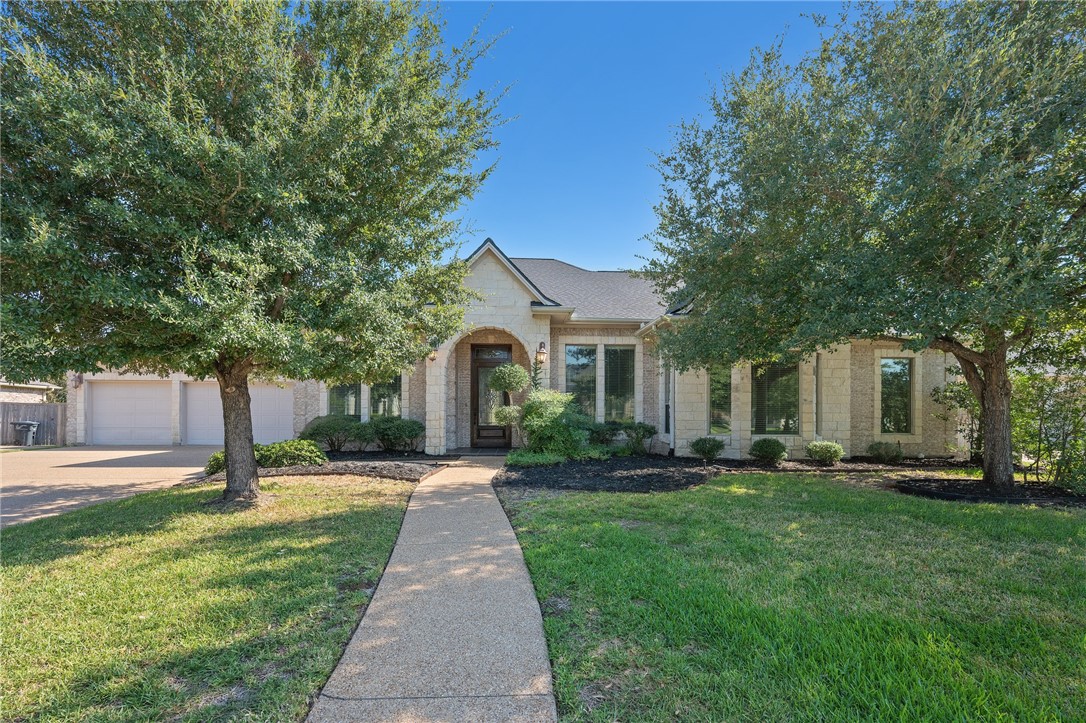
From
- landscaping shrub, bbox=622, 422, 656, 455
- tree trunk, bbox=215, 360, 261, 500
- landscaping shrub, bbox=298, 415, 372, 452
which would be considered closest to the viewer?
tree trunk, bbox=215, 360, 261, 500

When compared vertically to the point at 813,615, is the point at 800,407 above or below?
above

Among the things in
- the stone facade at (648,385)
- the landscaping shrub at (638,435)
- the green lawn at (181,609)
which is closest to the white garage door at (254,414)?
the stone facade at (648,385)

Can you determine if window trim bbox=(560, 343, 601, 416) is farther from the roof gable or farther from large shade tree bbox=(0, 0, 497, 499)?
large shade tree bbox=(0, 0, 497, 499)

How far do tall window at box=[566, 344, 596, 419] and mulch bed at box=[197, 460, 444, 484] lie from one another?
4.66 meters

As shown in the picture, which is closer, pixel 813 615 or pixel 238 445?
pixel 813 615

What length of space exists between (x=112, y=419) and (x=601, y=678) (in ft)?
63.4

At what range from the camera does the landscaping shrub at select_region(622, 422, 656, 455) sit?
11.8 meters

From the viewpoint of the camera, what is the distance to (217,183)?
16.2 feet

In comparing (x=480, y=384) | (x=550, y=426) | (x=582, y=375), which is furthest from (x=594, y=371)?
(x=480, y=384)

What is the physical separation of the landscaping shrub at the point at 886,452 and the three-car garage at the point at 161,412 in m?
17.0


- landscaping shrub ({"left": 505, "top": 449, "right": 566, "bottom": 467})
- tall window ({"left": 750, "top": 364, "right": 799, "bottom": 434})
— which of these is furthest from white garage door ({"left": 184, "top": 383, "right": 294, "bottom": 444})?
tall window ({"left": 750, "top": 364, "right": 799, "bottom": 434})

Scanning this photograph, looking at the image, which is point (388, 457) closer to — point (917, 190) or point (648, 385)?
point (648, 385)

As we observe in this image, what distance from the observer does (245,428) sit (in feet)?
21.9

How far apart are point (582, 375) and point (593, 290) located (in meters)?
3.15
